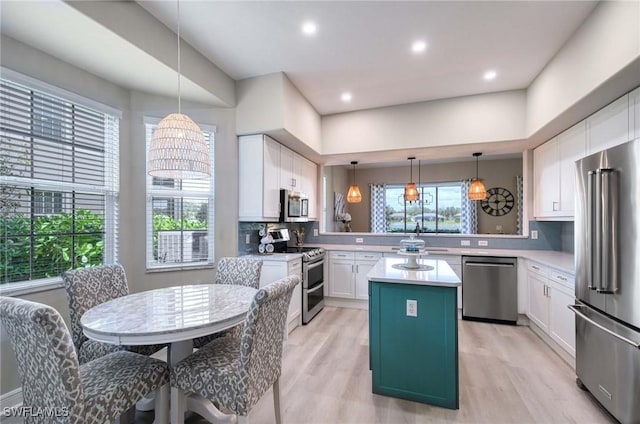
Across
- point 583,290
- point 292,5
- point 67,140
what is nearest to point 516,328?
point 583,290

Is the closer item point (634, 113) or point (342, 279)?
point (634, 113)

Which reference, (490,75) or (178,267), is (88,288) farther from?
(490,75)

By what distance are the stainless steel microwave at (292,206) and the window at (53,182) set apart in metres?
1.82

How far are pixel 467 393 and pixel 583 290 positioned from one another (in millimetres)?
1203

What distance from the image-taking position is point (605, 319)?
194 centimetres

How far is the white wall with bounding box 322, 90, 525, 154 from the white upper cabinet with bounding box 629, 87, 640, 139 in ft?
4.51

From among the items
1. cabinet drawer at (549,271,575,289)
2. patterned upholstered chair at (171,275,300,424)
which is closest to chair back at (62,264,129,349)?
patterned upholstered chair at (171,275,300,424)

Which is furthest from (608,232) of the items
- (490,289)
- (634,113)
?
(490,289)

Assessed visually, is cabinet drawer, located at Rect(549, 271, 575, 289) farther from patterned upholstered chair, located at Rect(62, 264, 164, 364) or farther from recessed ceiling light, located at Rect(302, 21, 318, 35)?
patterned upholstered chair, located at Rect(62, 264, 164, 364)

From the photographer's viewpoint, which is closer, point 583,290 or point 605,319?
point 605,319

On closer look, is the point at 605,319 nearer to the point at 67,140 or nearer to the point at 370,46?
the point at 370,46

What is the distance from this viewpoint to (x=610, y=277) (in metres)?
1.87

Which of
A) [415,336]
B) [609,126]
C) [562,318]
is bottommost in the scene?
[562,318]

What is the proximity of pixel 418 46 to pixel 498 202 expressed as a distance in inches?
224
